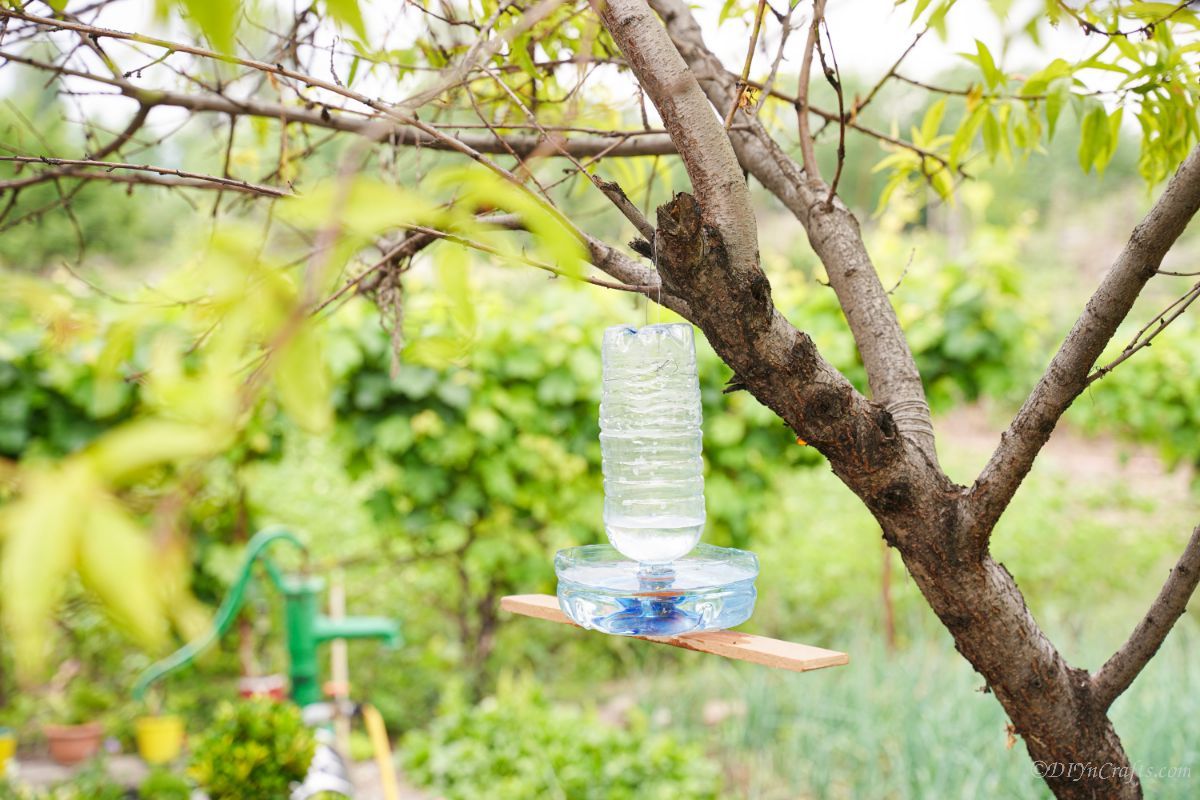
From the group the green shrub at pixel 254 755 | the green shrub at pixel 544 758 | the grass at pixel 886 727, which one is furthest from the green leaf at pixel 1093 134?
the green shrub at pixel 544 758

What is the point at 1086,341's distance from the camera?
3.24 ft

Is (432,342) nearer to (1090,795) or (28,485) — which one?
(28,485)

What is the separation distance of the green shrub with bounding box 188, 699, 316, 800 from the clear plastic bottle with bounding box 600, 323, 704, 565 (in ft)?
3.98

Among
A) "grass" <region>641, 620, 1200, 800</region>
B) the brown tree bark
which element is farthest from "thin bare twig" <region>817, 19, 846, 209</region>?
"grass" <region>641, 620, 1200, 800</region>

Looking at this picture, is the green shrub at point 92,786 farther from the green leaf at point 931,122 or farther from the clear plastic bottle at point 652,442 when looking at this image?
the green leaf at point 931,122

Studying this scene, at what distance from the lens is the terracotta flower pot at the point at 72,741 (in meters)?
3.35

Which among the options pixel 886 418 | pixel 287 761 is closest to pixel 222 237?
pixel 886 418

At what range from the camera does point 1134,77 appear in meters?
1.16

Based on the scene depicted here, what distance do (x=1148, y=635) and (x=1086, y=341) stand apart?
40cm

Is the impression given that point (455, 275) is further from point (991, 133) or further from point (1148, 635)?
point (991, 133)

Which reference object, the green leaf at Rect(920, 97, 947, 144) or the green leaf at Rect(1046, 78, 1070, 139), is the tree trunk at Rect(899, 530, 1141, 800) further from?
the green leaf at Rect(920, 97, 947, 144)

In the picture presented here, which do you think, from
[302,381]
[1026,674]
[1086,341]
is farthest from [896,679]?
[302,381]

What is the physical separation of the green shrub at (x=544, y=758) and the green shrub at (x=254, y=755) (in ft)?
2.97

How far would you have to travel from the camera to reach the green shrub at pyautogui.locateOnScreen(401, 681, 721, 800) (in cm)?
286
